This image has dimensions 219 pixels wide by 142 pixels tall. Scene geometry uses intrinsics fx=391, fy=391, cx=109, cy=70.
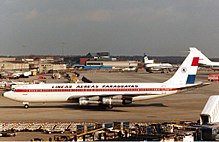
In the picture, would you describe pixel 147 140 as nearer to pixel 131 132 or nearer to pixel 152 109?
pixel 131 132

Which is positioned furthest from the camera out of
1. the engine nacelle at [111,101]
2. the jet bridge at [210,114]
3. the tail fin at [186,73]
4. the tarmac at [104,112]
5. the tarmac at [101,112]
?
the tail fin at [186,73]

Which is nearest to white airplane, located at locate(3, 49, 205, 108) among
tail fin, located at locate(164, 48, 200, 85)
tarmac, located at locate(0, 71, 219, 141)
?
tail fin, located at locate(164, 48, 200, 85)

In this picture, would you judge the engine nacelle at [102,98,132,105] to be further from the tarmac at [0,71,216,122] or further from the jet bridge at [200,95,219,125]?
the jet bridge at [200,95,219,125]

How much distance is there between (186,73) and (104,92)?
10742 millimetres

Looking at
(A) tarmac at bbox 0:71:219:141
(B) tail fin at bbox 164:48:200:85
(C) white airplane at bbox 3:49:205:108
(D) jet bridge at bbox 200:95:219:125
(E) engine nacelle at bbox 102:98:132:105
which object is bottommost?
(D) jet bridge at bbox 200:95:219:125

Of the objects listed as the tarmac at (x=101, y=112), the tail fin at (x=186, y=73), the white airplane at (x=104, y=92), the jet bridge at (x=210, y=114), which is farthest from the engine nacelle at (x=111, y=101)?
the jet bridge at (x=210, y=114)

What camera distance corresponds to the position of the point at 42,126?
34.7 metres

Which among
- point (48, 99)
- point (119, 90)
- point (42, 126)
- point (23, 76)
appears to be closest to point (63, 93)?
point (48, 99)

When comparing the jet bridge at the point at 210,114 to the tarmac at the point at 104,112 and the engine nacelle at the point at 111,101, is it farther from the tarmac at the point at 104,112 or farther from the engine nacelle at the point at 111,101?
the engine nacelle at the point at 111,101

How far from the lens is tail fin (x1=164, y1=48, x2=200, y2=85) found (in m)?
48.9

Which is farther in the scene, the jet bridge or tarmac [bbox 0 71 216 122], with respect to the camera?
tarmac [bbox 0 71 216 122]

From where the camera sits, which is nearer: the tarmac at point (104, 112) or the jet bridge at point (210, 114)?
the jet bridge at point (210, 114)

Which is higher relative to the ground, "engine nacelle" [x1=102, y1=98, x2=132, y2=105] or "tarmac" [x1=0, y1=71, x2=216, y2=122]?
"engine nacelle" [x1=102, y1=98, x2=132, y2=105]

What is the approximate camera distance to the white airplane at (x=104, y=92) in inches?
1854
